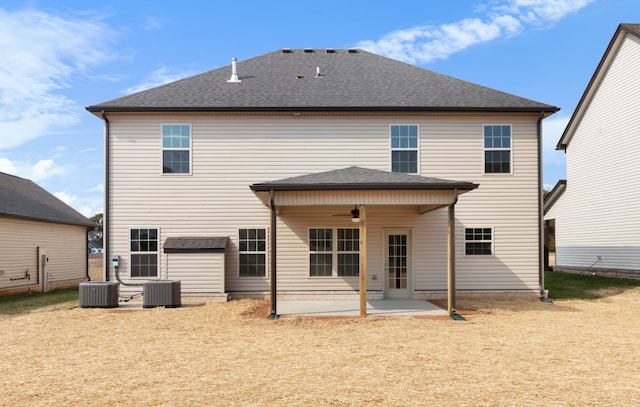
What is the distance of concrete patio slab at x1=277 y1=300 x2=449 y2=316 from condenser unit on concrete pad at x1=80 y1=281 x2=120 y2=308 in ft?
15.5

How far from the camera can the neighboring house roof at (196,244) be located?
1416cm

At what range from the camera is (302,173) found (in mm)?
15086

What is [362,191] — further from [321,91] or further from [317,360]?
[321,91]

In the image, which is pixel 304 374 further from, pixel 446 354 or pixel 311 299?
pixel 311 299

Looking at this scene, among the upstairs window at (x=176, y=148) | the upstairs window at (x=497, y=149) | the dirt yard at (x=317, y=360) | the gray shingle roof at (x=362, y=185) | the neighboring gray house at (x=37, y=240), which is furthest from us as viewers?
the neighboring gray house at (x=37, y=240)

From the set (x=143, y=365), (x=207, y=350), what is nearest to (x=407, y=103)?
(x=207, y=350)

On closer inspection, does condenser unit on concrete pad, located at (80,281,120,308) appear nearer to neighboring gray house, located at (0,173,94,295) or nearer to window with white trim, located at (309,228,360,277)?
window with white trim, located at (309,228,360,277)

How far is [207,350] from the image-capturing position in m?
8.50

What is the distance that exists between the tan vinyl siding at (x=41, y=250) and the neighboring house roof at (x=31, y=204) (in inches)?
15.6

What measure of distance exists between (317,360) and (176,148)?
379 inches

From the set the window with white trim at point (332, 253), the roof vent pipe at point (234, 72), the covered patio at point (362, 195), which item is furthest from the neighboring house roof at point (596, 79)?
the roof vent pipe at point (234, 72)

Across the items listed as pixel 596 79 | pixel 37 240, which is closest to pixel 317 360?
pixel 37 240

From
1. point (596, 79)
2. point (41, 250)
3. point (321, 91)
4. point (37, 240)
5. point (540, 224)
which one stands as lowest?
point (41, 250)

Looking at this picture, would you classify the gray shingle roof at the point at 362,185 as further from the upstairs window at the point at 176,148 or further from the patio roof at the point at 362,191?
the upstairs window at the point at 176,148
